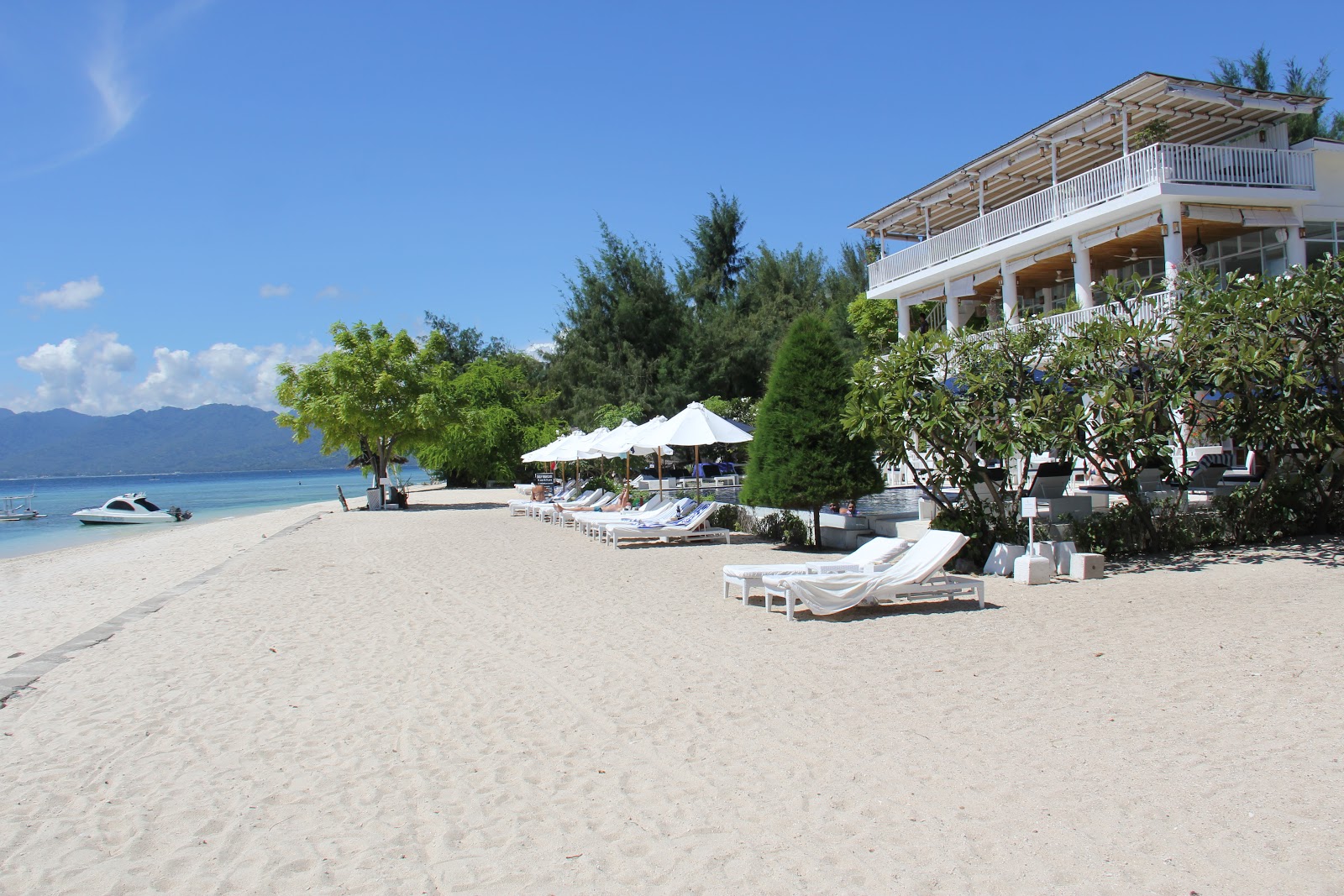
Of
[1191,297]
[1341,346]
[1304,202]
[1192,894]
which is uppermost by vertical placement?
[1304,202]

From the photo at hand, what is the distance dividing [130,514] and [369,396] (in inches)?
546

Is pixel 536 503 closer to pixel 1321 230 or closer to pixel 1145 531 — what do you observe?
pixel 1145 531

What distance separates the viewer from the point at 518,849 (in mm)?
3596

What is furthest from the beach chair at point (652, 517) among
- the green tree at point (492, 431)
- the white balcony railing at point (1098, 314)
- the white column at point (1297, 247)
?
the green tree at point (492, 431)

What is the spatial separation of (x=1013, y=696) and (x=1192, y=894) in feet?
7.94

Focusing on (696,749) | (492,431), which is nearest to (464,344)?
(492,431)

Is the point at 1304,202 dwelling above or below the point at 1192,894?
above

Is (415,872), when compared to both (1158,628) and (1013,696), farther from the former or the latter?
(1158,628)

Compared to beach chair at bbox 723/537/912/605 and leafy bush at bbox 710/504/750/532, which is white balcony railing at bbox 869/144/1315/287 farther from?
beach chair at bbox 723/537/912/605

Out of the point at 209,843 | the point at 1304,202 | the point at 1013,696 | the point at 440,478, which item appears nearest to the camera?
the point at 209,843

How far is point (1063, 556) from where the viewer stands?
32.9ft

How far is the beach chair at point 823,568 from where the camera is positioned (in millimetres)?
8977

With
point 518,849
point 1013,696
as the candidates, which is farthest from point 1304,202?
point 518,849

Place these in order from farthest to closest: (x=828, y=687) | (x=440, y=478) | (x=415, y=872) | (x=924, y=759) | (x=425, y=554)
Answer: (x=440, y=478) < (x=425, y=554) < (x=828, y=687) < (x=924, y=759) < (x=415, y=872)
